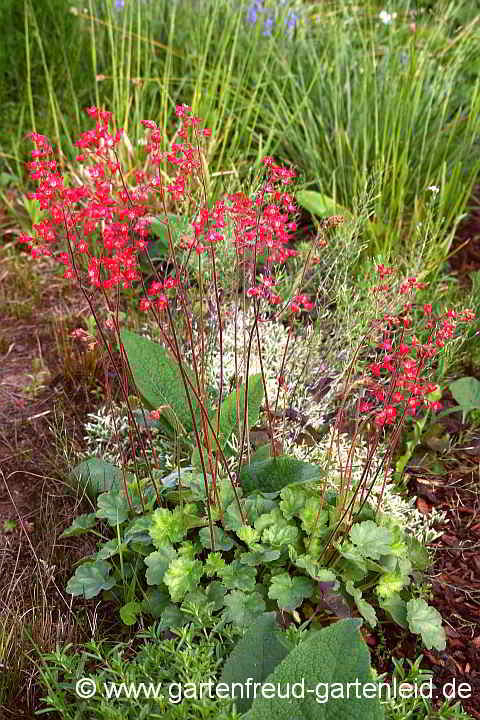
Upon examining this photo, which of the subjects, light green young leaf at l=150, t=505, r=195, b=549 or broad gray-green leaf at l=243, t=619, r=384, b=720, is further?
light green young leaf at l=150, t=505, r=195, b=549

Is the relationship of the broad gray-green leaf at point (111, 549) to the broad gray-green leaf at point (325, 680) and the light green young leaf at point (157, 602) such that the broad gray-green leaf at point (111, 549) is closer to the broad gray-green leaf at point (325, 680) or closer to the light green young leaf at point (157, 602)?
the light green young leaf at point (157, 602)

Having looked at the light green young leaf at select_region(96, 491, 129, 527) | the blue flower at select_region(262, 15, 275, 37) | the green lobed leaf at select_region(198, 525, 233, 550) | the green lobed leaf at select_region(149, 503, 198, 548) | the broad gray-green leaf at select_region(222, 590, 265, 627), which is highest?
the blue flower at select_region(262, 15, 275, 37)

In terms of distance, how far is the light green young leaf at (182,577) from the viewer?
1.82 metres

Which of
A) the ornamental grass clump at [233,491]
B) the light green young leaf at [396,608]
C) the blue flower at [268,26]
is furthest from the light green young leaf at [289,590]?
the blue flower at [268,26]

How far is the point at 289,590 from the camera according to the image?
1.85m

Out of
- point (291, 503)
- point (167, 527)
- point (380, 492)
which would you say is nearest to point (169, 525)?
point (167, 527)

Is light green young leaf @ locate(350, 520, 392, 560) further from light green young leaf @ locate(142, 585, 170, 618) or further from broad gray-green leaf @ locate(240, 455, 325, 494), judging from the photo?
light green young leaf @ locate(142, 585, 170, 618)

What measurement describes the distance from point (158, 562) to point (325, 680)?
628 millimetres

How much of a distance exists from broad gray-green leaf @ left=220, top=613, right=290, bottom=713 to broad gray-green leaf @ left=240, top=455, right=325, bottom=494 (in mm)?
557

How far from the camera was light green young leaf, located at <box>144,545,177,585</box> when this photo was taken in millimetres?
1878

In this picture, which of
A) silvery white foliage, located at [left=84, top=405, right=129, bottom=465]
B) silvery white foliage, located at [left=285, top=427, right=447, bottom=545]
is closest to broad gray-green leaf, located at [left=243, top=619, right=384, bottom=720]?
silvery white foliage, located at [left=285, top=427, right=447, bottom=545]

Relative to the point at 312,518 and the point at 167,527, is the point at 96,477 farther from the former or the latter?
the point at 312,518

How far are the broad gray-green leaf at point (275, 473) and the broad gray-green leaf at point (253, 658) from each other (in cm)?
56

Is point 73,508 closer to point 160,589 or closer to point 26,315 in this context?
point 160,589
